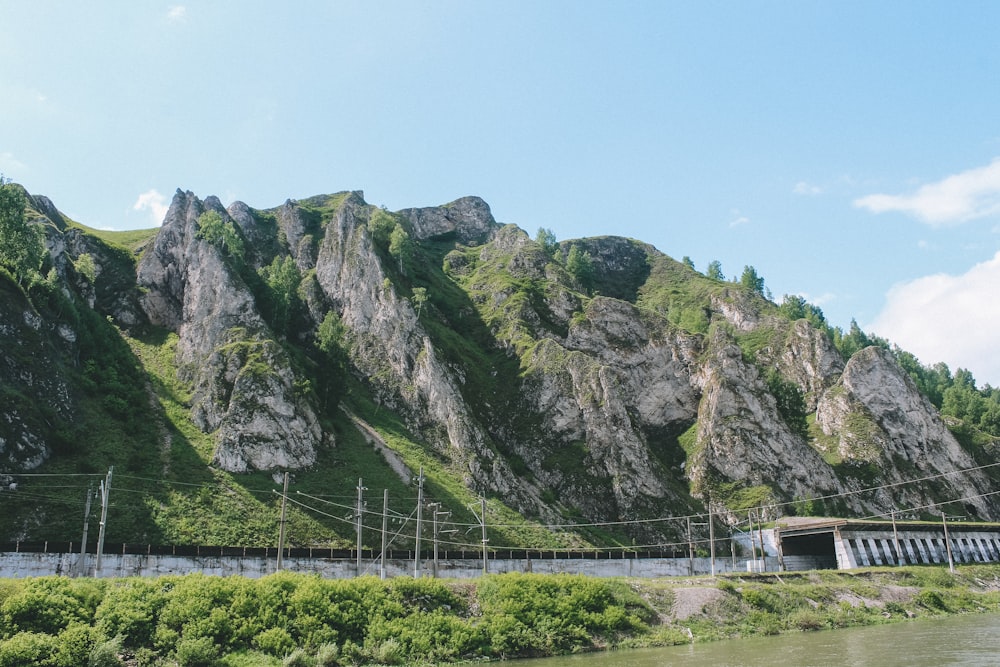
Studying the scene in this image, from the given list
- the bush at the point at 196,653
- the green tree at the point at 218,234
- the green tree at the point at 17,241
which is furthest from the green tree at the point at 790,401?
the green tree at the point at 17,241

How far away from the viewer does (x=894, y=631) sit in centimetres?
3897

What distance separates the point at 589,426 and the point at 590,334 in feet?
99.3

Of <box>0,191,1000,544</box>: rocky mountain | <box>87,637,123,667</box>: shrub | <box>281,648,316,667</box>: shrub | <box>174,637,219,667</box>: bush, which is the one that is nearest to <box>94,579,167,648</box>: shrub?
<box>87,637,123,667</box>: shrub

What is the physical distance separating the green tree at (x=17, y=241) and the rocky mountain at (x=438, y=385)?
4.08 m

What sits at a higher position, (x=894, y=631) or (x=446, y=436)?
(x=446, y=436)

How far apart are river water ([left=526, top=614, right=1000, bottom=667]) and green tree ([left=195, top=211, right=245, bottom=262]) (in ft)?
298

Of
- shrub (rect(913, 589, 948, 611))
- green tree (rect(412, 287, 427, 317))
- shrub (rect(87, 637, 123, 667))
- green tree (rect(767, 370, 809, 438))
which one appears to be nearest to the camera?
shrub (rect(87, 637, 123, 667))

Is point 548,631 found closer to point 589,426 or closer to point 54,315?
point 589,426

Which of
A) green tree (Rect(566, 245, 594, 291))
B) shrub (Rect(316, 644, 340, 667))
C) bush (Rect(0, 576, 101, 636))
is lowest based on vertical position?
shrub (Rect(316, 644, 340, 667))

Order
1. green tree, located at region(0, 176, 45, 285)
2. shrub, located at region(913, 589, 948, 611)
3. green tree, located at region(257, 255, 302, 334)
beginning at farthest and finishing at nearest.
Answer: green tree, located at region(257, 255, 302, 334) → green tree, located at region(0, 176, 45, 285) → shrub, located at region(913, 589, 948, 611)

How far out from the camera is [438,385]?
9512cm

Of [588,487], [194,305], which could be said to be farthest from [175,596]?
[194,305]

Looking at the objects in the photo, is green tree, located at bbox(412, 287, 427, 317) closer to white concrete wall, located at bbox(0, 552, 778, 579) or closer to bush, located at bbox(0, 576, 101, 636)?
white concrete wall, located at bbox(0, 552, 778, 579)

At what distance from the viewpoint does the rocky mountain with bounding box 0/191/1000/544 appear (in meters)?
74.1
